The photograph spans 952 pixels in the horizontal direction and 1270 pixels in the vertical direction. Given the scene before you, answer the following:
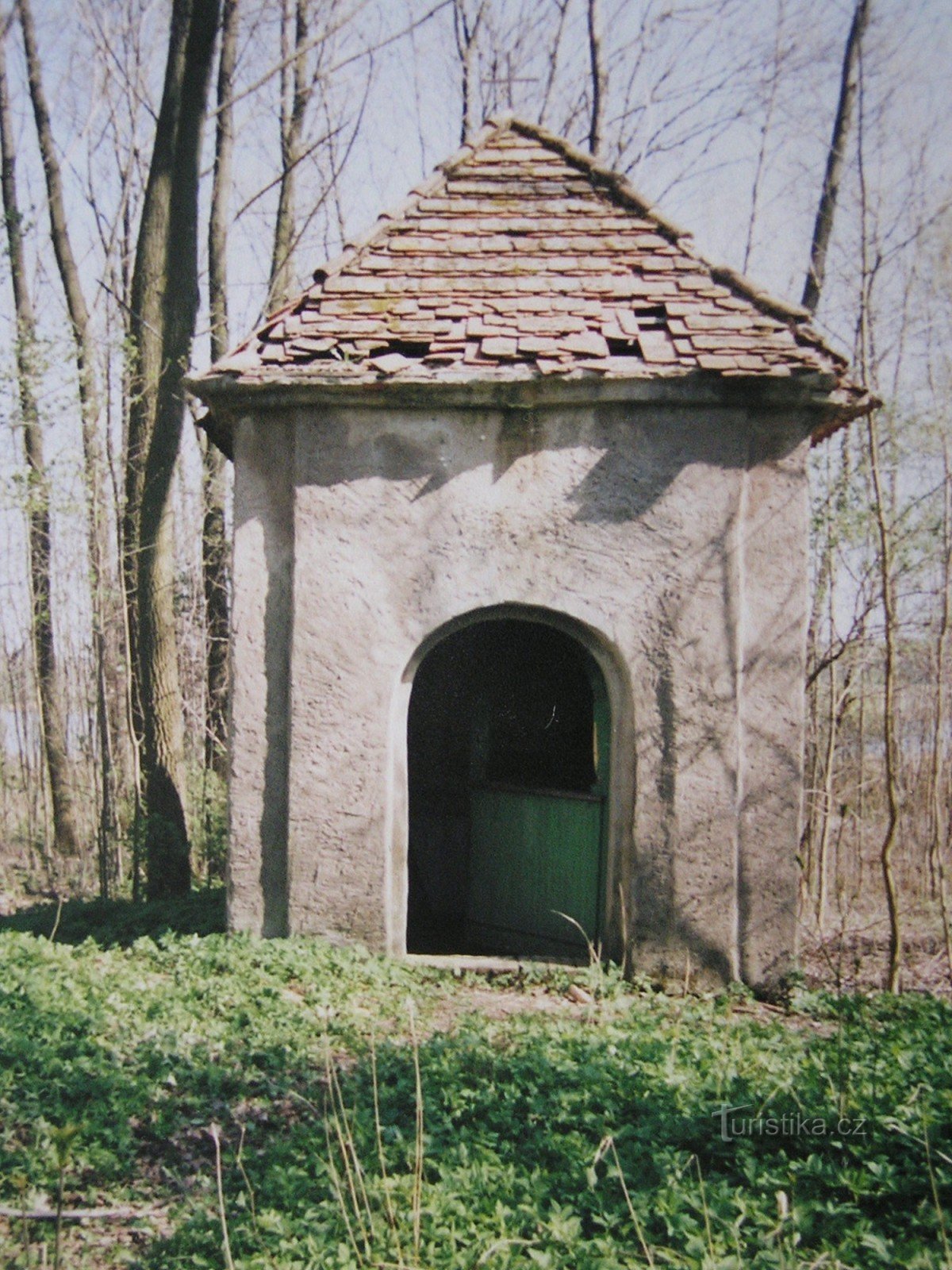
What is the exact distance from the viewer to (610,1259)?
3080 millimetres

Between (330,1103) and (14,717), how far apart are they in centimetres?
1141

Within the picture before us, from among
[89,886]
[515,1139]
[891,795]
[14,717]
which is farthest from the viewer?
[14,717]

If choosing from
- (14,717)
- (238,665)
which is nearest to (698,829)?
(238,665)

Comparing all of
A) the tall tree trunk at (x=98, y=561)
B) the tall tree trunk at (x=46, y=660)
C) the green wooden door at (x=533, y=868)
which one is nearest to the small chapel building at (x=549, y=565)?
the green wooden door at (x=533, y=868)

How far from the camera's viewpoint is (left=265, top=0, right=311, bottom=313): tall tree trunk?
13992 mm

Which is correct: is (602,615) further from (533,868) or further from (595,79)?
(595,79)

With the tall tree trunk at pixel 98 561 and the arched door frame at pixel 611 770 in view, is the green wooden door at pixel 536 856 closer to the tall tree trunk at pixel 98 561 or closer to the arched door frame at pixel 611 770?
the arched door frame at pixel 611 770

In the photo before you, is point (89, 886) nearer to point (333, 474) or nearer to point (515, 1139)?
point (333, 474)

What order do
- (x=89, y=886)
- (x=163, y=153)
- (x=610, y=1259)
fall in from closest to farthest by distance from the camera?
1. (x=610, y=1259)
2. (x=163, y=153)
3. (x=89, y=886)

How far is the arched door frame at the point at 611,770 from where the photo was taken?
21.0ft

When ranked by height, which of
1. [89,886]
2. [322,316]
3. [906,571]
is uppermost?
[322,316]

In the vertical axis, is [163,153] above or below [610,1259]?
above

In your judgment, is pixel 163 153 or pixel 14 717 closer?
pixel 163 153

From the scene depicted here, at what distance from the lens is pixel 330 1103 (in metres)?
4.22
